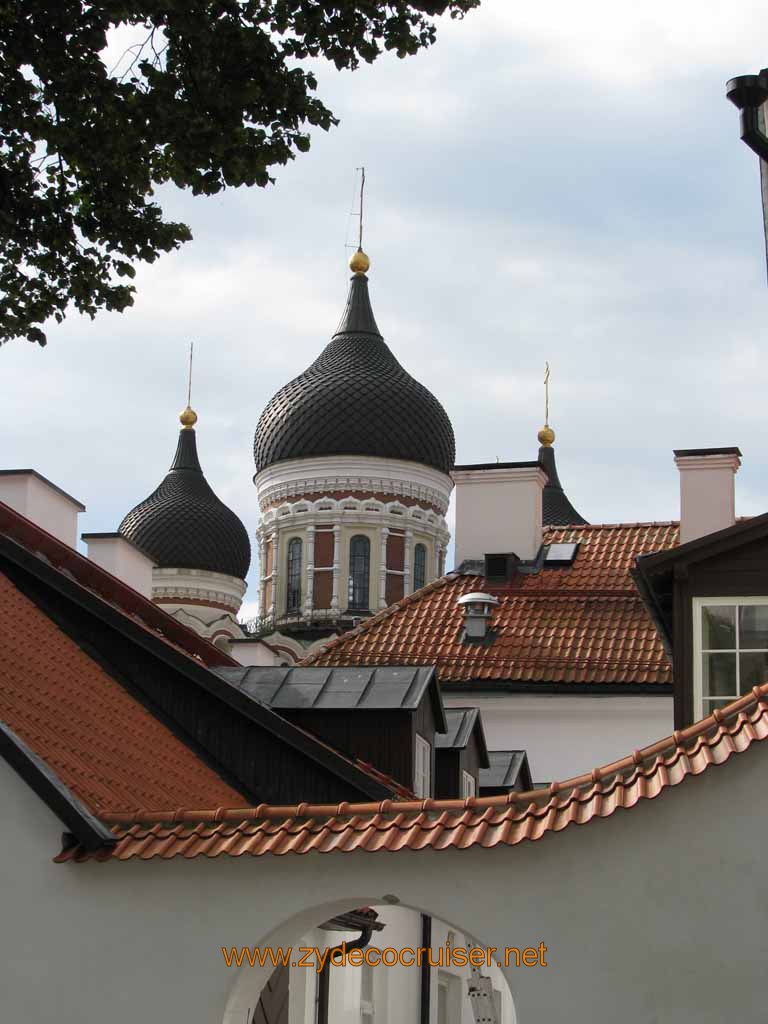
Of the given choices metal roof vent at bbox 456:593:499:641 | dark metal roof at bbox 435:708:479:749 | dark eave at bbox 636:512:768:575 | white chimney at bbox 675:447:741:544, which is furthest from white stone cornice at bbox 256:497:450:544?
dark eave at bbox 636:512:768:575

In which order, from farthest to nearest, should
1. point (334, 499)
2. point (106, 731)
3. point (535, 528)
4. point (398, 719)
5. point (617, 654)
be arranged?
point (334, 499) < point (535, 528) < point (617, 654) < point (398, 719) < point (106, 731)

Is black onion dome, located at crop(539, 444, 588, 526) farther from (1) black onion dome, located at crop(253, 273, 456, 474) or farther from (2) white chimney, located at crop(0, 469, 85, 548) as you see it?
(2) white chimney, located at crop(0, 469, 85, 548)

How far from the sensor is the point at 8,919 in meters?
11.2

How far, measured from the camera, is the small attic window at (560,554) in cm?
2769

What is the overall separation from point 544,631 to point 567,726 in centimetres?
172

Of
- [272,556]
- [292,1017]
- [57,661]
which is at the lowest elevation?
[292,1017]

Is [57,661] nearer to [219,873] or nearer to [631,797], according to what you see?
[219,873]

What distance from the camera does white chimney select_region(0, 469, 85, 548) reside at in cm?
2041

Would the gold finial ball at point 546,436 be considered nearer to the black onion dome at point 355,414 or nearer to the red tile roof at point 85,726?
the black onion dome at point 355,414

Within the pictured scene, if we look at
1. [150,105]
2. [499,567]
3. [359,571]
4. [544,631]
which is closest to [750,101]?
[150,105]

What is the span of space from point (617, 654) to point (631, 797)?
47.5 ft

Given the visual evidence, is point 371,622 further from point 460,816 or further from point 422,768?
point 460,816

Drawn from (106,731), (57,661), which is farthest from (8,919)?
(57,661)

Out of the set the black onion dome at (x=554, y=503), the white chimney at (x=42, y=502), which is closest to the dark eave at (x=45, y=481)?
the white chimney at (x=42, y=502)
